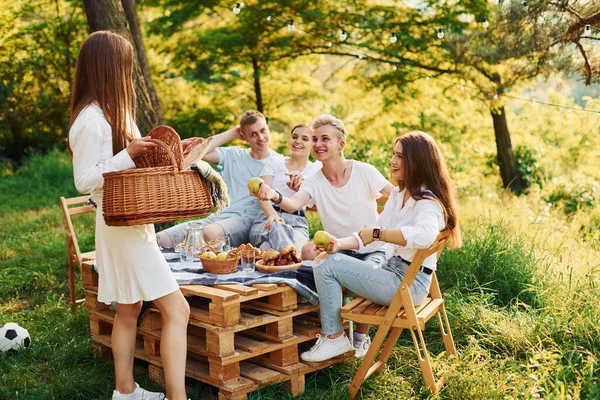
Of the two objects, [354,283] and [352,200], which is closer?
[354,283]

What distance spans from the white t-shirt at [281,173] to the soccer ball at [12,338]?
214 cm

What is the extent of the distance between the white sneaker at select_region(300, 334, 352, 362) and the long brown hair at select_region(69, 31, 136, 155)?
62.3 inches

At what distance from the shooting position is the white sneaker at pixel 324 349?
369 cm

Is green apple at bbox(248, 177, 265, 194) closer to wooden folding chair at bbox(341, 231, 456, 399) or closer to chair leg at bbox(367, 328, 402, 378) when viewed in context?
wooden folding chair at bbox(341, 231, 456, 399)

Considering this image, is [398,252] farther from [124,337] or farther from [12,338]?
[12,338]

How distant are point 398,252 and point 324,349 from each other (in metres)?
0.70

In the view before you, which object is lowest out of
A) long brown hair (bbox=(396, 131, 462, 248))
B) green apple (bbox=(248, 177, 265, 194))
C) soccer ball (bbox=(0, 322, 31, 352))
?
soccer ball (bbox=(0, 322, 31, 352))

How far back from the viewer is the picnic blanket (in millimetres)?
3699

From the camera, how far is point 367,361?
3506mm

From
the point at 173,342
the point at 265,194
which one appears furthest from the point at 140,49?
the point at 173,342

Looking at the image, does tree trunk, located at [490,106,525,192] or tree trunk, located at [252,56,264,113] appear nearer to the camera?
tree trunk, located at [490,106,525,192]

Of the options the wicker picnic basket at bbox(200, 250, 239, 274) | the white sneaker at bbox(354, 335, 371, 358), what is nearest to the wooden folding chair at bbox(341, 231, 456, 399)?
the white sneaker at bbox(354, 335, 371, 358)

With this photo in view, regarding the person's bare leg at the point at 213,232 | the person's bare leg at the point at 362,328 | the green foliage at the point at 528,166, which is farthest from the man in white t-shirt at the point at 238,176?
the green foliage at the point at 528,166

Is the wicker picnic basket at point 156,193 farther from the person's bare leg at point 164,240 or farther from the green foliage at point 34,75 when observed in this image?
the green foliage at point 34,75
